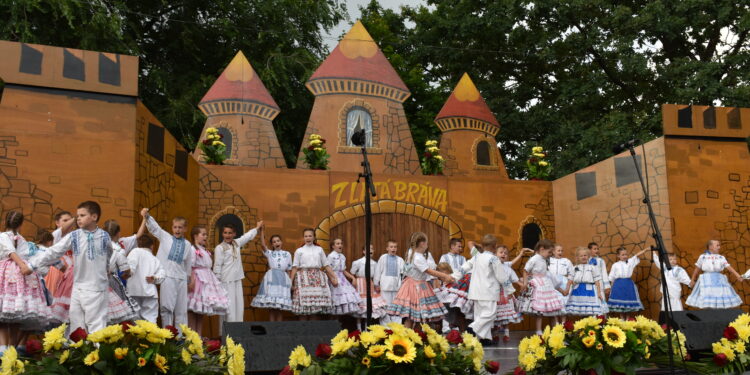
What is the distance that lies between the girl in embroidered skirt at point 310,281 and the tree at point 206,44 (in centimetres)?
889

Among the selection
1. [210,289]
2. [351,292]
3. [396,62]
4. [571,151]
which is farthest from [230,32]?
[210,289]

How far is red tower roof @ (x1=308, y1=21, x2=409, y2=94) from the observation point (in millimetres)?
14586

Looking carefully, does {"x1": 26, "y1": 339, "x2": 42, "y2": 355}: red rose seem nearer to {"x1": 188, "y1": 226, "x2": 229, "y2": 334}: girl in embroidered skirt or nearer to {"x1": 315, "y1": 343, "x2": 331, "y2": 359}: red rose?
{"x1": 315, "y1": 343, "x2": 331, "y2": 359}: red rose

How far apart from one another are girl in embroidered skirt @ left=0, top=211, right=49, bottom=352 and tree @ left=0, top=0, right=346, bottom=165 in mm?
11783

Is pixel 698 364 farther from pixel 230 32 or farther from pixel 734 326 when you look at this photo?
pixel 230 32

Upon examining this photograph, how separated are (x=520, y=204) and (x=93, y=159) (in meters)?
8.11

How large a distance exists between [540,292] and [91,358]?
25.8ft

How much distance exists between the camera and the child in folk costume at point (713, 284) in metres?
11.2

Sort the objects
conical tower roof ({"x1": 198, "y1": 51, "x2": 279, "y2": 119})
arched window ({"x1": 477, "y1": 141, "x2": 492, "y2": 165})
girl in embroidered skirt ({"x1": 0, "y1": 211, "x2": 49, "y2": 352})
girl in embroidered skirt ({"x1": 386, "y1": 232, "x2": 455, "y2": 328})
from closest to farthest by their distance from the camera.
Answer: girl in embroidered skirt ({"x1": 0, "y1": 211, "x2": 49, "y2": 352}), girl in embroidered skirt ({"x1": 386, "y1": 232, "x2": 455, "y2": 328}), conical tower roof ({"x1": 198, "y1": 51, "x2": 279, "y2": 119}), arched window ({"x1": 477, "y1": 141, "x2": 492, "y2": 165})

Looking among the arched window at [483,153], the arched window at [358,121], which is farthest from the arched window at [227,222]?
the arched window at [483,153]

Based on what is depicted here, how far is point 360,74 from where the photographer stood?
47.9ft

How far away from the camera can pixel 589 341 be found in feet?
16.2

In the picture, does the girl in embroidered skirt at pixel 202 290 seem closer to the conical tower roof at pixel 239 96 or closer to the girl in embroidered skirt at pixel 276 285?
the girl in embroidered skirt at pixel 276 285

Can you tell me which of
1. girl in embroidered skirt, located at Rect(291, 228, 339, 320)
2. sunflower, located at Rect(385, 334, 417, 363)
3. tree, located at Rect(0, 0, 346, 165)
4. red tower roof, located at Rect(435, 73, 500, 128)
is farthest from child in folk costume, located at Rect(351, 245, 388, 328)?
tree, located at Rect(0, 0, 346, 165)
